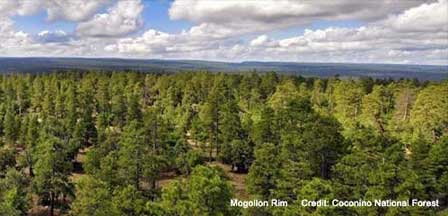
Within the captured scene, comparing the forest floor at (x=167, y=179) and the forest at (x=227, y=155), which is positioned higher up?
the forest at (x=227, y=155)

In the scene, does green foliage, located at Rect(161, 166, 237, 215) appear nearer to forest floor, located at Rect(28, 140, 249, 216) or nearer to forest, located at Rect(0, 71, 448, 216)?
forest, located at Rect(0, 71, 448, 216)

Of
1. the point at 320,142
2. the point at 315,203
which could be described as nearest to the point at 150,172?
the point at 320,142

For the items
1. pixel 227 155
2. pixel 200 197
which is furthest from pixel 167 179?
pixel 200 197

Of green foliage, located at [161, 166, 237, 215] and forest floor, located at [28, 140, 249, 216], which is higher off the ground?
→ green foliage, located at [161, 166, 237, 215]

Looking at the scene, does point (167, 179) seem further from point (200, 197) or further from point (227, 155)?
point (200, 197)

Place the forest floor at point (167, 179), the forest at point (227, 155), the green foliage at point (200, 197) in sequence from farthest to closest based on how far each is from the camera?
the forest floor at point (167, 179)
the forest at point (227, 155)
the green foliage at point (200, 197)

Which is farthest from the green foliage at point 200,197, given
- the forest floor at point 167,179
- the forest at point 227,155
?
the forest floor at point 167,179

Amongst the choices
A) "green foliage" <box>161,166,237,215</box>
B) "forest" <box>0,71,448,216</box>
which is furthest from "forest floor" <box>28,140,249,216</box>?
"green foliage" <box>161,166,237,215</box>

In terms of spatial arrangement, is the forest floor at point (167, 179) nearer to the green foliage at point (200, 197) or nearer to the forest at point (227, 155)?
the forest at point (227, 155)
